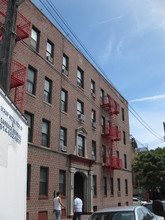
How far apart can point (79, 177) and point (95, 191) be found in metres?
2.00

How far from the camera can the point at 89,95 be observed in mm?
26047

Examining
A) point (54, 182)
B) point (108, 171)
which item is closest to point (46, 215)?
point (54, 182)

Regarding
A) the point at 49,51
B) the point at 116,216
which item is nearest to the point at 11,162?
the point at 116,216

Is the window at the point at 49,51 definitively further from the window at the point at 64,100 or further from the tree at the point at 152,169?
the tree at the point at 152,169

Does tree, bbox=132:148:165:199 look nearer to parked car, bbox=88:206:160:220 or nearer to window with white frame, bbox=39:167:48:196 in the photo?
window with white frame, bbox=39:167:48:196

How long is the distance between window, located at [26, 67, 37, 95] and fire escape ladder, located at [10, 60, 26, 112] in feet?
2.86

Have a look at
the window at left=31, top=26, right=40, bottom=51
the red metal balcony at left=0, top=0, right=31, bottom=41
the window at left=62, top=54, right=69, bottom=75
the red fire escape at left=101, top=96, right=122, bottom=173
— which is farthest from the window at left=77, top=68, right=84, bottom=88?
the red metal balcony at left=0, top=0, right=31, bottom=41

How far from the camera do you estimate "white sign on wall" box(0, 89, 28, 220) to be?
11.6ft

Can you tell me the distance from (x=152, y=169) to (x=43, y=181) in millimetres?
34715

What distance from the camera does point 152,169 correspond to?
160 ft

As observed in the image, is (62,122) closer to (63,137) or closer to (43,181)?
(63,137)

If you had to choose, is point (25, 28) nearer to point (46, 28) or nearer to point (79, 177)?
point (46, 28)

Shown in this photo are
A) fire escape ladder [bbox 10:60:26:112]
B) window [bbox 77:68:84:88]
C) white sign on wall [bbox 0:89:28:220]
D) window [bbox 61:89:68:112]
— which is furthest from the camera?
window [bbox 77:68:84:88]

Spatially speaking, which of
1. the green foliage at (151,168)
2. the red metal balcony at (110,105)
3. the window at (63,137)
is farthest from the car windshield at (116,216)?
the green foliage at (151,168)
